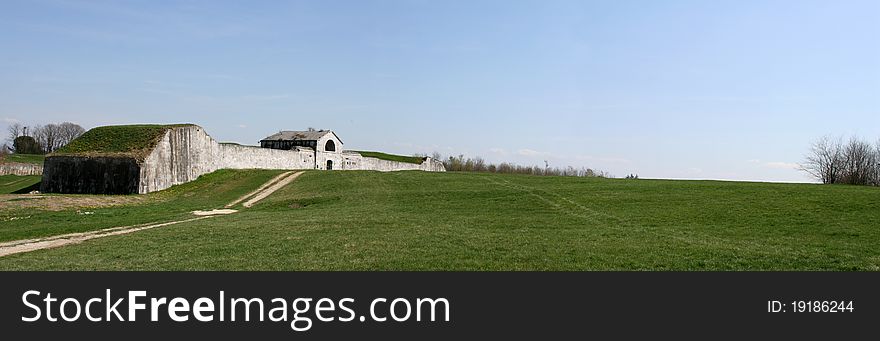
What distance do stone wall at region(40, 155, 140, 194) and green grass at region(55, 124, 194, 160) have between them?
37.4 inches

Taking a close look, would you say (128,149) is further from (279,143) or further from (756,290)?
(756,290)

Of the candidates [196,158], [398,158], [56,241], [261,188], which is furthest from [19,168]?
[56,241]

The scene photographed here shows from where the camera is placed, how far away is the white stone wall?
47844 millimetres

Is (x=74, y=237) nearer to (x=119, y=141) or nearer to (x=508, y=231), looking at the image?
(x=508, y=231)

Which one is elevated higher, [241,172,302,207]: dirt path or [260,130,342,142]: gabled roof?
[260,130,342,142]: gabled roof

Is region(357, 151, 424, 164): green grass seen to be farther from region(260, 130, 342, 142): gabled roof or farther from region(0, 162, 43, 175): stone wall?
region(0, 162, 43, 175): stone wall

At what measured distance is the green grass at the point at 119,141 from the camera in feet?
159

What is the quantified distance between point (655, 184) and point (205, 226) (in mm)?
26689

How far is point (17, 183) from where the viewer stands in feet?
189

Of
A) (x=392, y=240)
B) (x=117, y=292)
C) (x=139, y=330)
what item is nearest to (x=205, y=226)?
(x=392, y=240)

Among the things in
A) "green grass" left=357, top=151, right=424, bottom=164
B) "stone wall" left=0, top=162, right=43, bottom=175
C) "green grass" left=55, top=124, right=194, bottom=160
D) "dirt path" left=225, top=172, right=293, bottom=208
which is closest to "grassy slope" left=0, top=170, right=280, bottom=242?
"dirt path" left=225, top=172, right=293, bottom=208

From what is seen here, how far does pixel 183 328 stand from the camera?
334 inches

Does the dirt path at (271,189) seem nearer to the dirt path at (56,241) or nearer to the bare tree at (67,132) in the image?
the dirt path at (56,241)

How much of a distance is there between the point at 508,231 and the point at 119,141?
42538 millimetres
